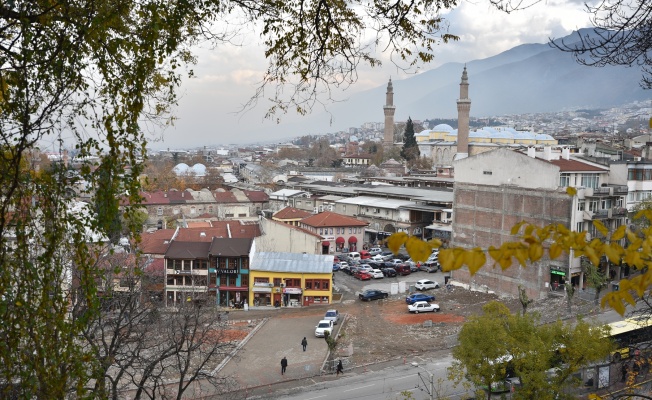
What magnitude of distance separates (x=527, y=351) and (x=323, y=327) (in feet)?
28.2

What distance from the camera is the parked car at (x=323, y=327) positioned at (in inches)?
682

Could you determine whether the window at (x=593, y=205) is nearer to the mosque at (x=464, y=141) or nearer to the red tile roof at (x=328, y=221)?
the red tile roof at (x=328, y=221)

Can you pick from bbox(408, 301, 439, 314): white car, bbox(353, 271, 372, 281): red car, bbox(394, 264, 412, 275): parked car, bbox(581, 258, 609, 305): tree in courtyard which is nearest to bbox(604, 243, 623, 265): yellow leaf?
bbox(581, 258, 609, 305): tree in courtyard

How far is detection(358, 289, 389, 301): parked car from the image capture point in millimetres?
21469

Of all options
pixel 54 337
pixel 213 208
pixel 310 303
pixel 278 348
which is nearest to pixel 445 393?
pixel 278 348

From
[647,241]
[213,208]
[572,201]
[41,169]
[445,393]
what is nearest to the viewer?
[647,241]

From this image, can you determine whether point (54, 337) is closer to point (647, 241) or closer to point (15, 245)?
point (15, 245)

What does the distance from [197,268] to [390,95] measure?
52.9 metres

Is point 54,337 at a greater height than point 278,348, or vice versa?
point 54,337

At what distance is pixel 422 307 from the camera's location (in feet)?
65.0

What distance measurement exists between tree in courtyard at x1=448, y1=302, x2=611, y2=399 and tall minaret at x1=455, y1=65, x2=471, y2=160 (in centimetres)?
4915

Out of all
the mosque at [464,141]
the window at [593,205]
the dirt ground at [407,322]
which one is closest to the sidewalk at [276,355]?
the dirt ground at [407,322]

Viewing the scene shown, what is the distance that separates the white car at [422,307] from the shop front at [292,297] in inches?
161

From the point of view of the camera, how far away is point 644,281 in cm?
180
